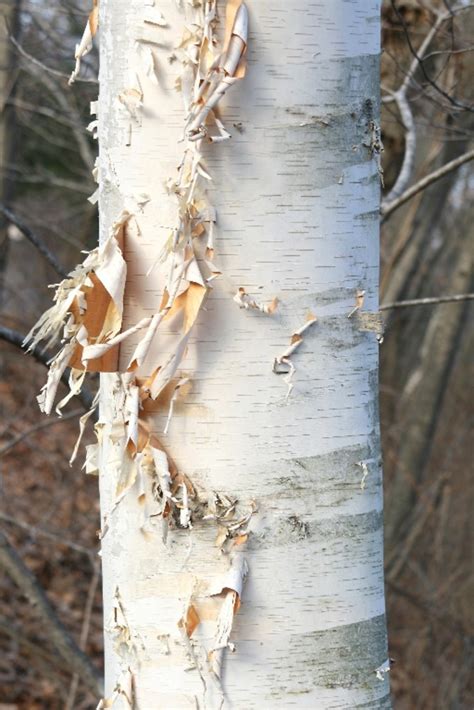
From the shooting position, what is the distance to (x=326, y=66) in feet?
3.33

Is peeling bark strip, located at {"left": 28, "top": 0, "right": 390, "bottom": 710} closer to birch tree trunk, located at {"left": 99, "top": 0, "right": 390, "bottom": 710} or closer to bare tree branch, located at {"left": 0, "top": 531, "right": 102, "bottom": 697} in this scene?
birch tree trunk, located at {"left": 99, "top": 0, "right": 390, "bottom": 710}

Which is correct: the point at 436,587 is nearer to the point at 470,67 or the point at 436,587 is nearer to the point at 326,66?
the point at 470,67

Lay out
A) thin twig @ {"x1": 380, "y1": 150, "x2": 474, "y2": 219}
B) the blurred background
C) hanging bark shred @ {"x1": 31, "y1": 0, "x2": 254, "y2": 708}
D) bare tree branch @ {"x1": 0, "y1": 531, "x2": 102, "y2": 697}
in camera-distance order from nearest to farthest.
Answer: hanging bark shred @ {"x1": 31, "y1": 0, "x2": 254, "y2": 708} → thin twig @ {"x1": 380, "y1": 150, "x2": 474, "y2": 219} → bare tree branch @ {"x1": 0, "y1": 531, "x2": 102, "y2": 697} → the blurred background

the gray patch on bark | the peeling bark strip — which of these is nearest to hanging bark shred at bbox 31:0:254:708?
the peeling bark strip

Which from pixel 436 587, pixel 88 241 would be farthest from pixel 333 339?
pixel 88 241

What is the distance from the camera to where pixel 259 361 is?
3.32ft

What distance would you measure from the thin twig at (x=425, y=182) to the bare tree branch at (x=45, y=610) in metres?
1.23

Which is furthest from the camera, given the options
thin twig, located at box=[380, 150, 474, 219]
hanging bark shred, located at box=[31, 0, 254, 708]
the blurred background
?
the blurred background

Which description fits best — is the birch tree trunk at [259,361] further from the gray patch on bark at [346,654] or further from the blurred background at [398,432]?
the blurred background at [398,432]

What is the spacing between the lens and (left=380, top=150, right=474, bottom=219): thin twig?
1948 mm

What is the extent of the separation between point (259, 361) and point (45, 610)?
1.41 metres

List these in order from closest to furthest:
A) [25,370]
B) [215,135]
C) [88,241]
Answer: [215,135] → [88,241] → [25,370]

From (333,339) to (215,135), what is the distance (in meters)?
0.28

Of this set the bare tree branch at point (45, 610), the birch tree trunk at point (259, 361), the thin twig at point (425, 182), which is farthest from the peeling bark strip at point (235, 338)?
the bare tree branch at point (45, 610)
